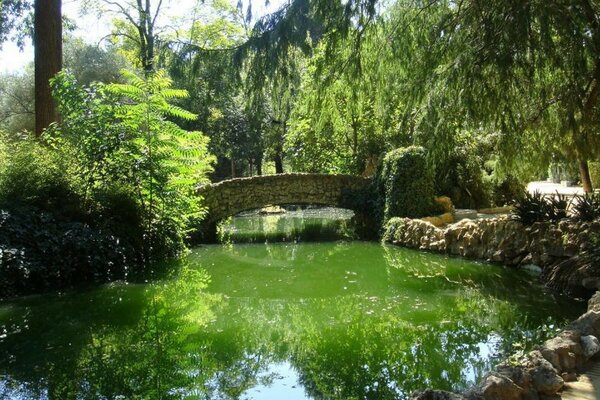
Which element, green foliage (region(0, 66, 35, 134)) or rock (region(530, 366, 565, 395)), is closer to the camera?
rock (region(530, 366, 565, 395))

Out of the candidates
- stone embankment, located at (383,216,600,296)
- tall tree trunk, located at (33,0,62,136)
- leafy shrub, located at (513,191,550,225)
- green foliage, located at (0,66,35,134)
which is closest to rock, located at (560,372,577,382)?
stone embankment, located at (383,216,600,296)

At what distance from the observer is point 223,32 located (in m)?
27.0

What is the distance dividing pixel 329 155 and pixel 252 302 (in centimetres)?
1487

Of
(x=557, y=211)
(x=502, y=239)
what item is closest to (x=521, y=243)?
(x=502, y=239)

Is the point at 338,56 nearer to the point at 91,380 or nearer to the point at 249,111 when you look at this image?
the point at 249,111

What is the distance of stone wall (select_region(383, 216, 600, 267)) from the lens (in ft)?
28.2

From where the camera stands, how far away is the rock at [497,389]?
338cm

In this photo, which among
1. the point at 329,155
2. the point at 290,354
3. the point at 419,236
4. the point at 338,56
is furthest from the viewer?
the point at 329,155

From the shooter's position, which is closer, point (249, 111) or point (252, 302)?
point (249, 111)

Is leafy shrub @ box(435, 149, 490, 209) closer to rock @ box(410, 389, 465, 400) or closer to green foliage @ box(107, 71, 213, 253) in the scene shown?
green foliage @ box(107, 71, 213, 253)

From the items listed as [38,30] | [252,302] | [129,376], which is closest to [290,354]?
[129,376]

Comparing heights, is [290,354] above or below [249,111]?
below

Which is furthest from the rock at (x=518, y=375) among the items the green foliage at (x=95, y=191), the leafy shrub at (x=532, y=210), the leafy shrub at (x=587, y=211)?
the green foliage at (x=95, y=191)

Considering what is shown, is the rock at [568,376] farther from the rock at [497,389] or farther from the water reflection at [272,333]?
the water reflection at [272,333]
